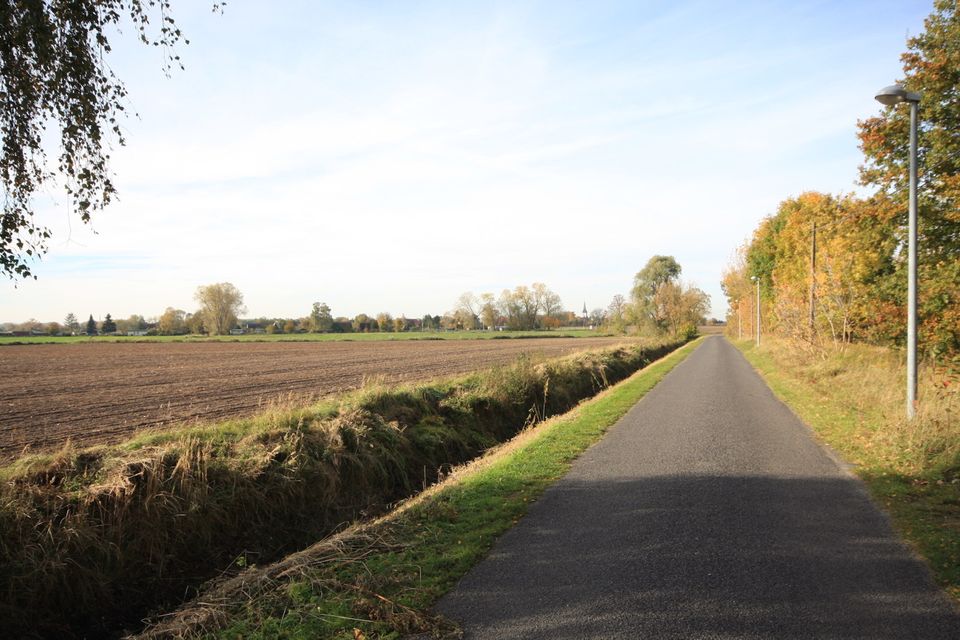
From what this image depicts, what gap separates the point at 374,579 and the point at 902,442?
8601 millimetres

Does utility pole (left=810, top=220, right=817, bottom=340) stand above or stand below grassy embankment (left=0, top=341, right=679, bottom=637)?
above

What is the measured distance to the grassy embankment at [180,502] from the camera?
266 inches

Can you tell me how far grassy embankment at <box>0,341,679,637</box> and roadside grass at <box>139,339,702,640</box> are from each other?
57.9 inches

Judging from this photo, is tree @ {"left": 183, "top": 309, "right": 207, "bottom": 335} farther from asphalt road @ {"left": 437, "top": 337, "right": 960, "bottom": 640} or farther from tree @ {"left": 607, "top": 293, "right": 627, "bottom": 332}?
asphalt road @ {"left": 437, "top": 337, "right": 960, "bottom": 640}

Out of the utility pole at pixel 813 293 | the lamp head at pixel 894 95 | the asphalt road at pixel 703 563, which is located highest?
the lamp head at pixel 894 95

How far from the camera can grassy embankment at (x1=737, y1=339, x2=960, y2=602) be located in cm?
586

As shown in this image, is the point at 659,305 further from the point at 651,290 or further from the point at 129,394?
the point at 129,394

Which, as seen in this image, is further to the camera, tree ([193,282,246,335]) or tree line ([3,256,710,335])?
tree ([193,282,246,335])

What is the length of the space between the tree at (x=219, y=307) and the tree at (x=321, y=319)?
16.9 m

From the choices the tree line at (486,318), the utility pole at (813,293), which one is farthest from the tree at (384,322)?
the utility pole at (813,293)

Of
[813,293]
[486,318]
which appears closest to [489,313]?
[486,318]

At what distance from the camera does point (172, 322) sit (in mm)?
124500

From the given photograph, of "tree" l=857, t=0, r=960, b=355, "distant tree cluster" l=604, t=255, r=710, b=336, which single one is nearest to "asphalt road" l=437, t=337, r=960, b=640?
"tree" l=857, t=0, r=960, b=355

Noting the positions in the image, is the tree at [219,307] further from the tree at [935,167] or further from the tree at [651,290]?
the tree at [935,167]
